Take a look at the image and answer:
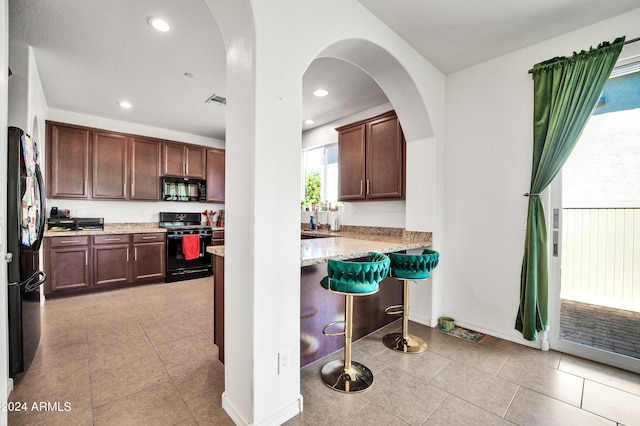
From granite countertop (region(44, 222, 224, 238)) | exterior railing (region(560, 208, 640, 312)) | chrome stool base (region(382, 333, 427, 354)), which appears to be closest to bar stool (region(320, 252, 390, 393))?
chrome stool base (region(382, 333, 427, 354))

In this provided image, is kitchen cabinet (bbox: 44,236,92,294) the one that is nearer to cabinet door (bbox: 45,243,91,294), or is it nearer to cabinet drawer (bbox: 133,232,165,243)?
cabinet door (bbox: 45,243,91,294)

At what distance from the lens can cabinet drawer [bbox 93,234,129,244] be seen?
162 inches

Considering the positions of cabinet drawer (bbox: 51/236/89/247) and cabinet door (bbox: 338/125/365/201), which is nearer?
cabinet door (bbox: 338/125/365/201)

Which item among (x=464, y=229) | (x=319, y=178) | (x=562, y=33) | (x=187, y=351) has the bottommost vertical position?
(x=187, y=351)

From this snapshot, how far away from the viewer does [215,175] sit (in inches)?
223

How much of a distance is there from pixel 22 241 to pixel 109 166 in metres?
2.96

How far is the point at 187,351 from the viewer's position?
95.7 inches

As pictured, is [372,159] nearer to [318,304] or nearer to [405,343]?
[318,304]

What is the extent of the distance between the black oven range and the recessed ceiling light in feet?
10.7

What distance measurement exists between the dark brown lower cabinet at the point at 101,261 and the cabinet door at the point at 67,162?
772 mm

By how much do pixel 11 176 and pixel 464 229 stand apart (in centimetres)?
375

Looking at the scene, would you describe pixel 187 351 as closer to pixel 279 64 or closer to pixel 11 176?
pixel 11 176

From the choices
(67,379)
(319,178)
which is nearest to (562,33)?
(319,178)

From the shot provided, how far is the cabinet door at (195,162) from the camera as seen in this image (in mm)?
5262
